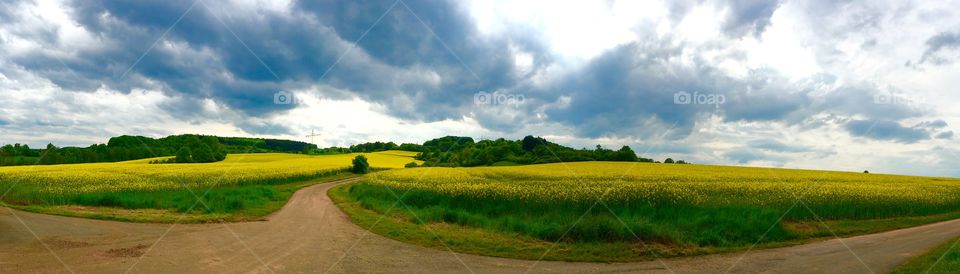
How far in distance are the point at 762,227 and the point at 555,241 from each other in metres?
6.89

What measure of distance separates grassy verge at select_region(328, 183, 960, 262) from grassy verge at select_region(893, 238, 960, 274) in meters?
2.70

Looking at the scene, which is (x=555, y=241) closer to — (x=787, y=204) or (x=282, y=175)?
(x=787, y=204)

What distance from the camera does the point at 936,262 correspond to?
33.7 feet

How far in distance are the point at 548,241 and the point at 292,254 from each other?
21.6 feet

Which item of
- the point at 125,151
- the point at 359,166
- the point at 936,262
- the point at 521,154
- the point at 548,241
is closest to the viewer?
the point at 936,262

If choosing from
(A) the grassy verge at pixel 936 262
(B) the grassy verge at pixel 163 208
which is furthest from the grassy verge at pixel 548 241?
(B) the grassy verge at pixel 163 208

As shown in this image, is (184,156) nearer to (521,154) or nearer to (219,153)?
(219,153)

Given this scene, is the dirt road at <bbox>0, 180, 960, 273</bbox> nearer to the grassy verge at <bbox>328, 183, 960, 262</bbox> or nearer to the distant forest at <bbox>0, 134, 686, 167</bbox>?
the grassy verge at <bbox>328, 183, 960, 262</bbox>

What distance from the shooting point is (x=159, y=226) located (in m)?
14.4

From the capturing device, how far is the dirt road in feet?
30.8

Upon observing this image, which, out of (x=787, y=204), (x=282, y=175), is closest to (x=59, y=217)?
(x=282, y=175)

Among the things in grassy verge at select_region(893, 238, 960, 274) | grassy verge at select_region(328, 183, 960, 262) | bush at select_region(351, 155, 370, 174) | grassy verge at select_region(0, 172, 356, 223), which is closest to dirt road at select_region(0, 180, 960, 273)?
grassy verge at select_region(893, 238, 960, 274)

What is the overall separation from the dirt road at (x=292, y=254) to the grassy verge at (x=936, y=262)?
1.03ft

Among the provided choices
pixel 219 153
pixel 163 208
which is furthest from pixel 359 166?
pixel 163 208
